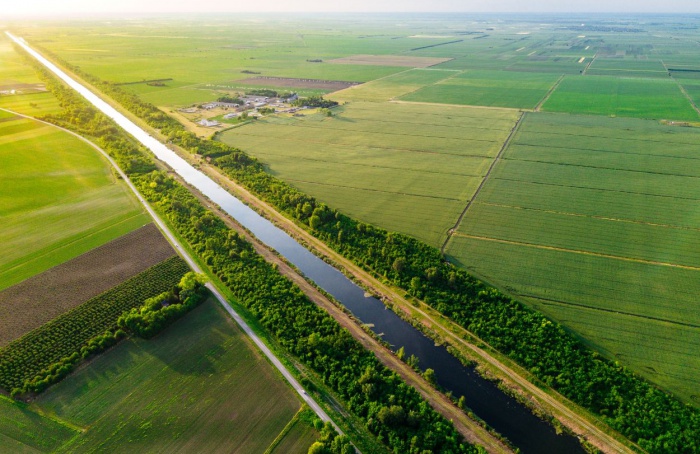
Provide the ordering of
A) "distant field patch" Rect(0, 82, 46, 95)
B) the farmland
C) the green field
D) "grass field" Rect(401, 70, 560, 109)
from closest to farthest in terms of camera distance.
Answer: the green field, the farmland, "grass field" Rect(401, 70, 560, 109), "distant field patch" Rect(0, 82, 46, 95)

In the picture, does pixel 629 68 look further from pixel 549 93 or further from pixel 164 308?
pixel 164 308

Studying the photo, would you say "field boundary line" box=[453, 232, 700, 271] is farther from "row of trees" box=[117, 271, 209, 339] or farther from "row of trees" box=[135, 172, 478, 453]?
"row of trees" box=[117, 271, 209, 339]

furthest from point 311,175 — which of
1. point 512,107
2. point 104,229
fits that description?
point 512,107

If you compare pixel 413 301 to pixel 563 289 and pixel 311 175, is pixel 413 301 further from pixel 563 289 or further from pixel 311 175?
pixel 311 175

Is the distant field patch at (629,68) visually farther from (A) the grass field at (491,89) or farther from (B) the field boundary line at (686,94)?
(A) the grass field at (491,89)

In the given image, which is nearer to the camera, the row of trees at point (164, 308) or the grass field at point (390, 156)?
the row of trees at point (164, 308)

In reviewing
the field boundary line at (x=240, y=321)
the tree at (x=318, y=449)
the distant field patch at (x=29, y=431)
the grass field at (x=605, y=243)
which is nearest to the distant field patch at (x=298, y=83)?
the grass field at (x=605, y=243)

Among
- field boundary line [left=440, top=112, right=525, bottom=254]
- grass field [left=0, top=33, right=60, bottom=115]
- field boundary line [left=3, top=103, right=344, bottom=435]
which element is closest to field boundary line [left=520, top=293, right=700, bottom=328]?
field boundary line [left=440, top=112, right=525, bottom=254]
